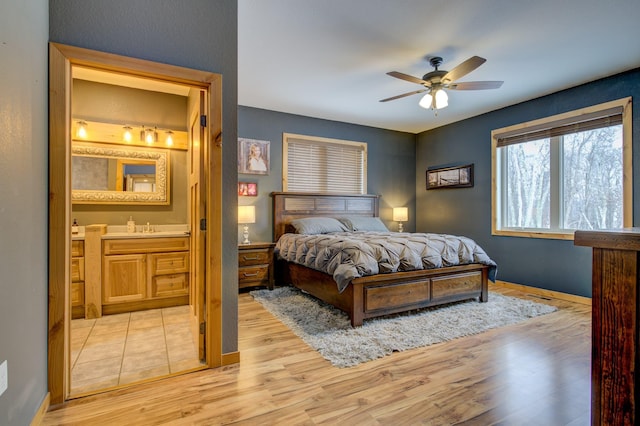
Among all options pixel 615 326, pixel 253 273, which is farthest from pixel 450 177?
pixel 615 326

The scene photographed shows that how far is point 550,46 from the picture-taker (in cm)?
299

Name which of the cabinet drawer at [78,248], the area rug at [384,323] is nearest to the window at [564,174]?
the area rug at [384,323]

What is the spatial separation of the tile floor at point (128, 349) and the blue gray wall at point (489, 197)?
171 inches

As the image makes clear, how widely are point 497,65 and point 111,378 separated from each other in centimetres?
442

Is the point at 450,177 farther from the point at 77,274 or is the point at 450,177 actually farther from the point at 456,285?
the point at 77,274

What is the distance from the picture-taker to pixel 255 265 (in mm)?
4320

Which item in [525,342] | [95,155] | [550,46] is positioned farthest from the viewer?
[95,155]

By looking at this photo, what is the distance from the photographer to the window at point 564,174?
3.63 metres

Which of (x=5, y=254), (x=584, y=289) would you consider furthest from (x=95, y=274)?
(x=584, y=289)

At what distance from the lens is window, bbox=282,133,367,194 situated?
520cm

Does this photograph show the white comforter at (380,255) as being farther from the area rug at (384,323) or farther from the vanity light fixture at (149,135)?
the vanity light fixture at (149,135)

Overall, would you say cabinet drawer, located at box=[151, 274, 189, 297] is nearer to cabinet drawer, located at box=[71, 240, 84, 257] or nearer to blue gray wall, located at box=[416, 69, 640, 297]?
cabinet drawer, located at box=[71, 240, 84, 257]

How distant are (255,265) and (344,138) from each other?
2768 millimetres

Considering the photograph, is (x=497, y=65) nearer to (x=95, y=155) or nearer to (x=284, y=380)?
(x=284, y=380)
